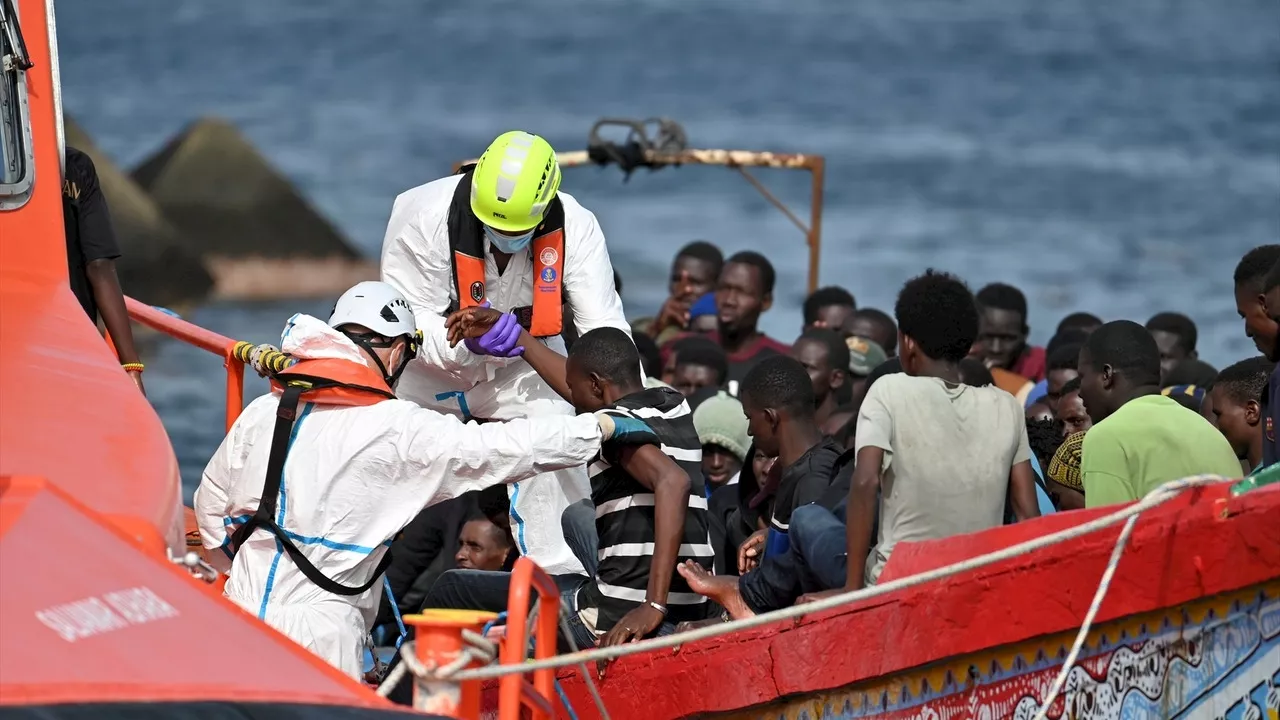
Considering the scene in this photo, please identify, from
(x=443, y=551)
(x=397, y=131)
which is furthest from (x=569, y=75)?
(x=443, y=551)

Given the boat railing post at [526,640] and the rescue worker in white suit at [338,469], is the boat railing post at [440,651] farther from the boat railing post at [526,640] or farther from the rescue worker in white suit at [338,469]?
the rescue worker in white suit at [338,469]

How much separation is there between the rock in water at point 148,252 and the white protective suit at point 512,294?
20593mm

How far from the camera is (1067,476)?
19.7 feet

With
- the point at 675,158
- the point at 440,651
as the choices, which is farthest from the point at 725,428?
the point at 675,158

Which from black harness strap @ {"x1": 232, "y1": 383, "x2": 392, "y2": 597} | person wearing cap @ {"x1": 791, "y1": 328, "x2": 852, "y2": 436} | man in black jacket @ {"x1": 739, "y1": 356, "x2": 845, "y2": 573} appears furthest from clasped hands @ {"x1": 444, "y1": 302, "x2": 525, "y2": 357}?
person wearing cap @ {"x1": 791, "y1": 328, "x2": 852, "y2": 436}

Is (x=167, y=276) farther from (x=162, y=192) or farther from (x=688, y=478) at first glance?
(x=688, y=478)

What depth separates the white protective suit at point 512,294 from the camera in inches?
264

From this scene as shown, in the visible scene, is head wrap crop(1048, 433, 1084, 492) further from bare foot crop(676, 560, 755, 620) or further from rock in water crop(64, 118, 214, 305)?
rock in water crop(64, 118, 214, 305)

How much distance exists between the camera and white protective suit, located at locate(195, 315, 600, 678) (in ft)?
16.9

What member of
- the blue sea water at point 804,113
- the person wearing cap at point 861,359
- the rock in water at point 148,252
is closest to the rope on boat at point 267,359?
the person wearing cap at point 861,359

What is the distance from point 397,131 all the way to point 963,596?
3908cm

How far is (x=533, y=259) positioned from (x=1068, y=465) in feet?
6.45

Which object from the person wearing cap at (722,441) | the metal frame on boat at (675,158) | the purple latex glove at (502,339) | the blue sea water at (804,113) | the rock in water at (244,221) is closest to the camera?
the purple latex glove at (502,339)

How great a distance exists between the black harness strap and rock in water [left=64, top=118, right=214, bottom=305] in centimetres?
2210
